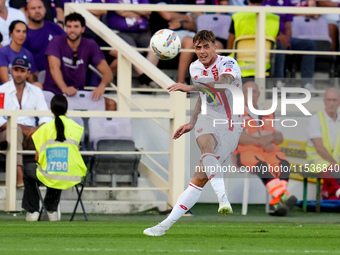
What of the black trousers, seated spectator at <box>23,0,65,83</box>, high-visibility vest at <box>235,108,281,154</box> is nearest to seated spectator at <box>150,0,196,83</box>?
seated spectator at <box>23,0,65,83</box>

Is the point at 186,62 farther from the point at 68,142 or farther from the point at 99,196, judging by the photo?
the point at 68,142

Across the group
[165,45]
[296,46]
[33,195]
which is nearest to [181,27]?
[296,46]

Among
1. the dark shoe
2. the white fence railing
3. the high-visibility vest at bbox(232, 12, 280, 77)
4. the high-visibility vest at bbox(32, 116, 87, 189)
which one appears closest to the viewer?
the high-visibility vest at bbox(32, 116, 87, 189)

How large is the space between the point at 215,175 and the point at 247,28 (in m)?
5.98

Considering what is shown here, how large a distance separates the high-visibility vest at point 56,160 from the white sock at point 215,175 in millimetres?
2717

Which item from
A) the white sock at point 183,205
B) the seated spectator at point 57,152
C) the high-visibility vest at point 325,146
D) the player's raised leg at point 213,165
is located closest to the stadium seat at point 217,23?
the high-visibility vest at point 325,146

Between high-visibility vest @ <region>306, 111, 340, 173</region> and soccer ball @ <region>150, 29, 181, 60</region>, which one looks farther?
high-visibility vest @ <region>306, 111, 340, 173</region>

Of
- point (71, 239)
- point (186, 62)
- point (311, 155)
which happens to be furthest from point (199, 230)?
point (186, 62)

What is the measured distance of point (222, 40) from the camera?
13.8 m

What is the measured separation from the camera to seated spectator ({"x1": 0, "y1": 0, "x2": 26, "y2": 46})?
13125 mm

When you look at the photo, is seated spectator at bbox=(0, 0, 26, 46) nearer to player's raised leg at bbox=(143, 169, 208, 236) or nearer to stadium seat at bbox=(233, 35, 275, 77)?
stadium seat at bbox=(233, 35, 275, 77)

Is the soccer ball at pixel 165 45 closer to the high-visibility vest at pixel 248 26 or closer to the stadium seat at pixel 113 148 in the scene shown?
the stadium seat at pixel 113 148

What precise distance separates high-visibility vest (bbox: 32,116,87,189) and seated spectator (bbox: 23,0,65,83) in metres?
3.08

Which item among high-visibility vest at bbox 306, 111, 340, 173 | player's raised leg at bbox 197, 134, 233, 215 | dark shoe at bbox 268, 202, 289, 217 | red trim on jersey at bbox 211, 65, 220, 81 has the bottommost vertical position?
dark shoe at bbox 268, 202, 289, 217
